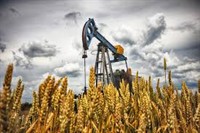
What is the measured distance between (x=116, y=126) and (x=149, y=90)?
1.02 meters

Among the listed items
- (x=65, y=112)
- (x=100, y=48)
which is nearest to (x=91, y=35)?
(x=100, y=48)

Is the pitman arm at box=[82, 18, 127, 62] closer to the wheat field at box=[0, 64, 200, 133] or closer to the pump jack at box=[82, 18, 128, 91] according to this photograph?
the pump jack at box=[82, 18, 128, 91]

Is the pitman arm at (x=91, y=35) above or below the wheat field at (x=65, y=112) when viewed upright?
above

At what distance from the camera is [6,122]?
0.62 m

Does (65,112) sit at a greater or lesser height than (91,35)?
lesser

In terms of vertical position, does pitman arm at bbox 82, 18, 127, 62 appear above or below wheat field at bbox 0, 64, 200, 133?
above

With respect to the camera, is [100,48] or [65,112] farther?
[100,48]

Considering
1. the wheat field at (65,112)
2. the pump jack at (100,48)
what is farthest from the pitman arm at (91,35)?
the wheat field at (65,112)

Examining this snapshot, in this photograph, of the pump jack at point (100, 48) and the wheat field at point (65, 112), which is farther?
the pump jack at point (100, 48)

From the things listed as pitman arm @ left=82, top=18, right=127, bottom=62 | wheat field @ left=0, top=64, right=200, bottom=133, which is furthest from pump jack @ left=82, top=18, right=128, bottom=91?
wheat field @ left=0, top=64, right=200, bottom=133

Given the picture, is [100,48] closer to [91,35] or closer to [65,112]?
[91,35]

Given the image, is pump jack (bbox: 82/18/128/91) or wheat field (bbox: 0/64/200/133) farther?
pump jack (bbox: 82/18/128/91)

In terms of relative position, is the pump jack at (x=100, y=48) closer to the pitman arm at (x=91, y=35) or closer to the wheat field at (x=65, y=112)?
the pitman arm at (x=91, y=35)

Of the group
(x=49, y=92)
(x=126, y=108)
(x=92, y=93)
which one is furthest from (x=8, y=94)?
(x=126, y=108)
